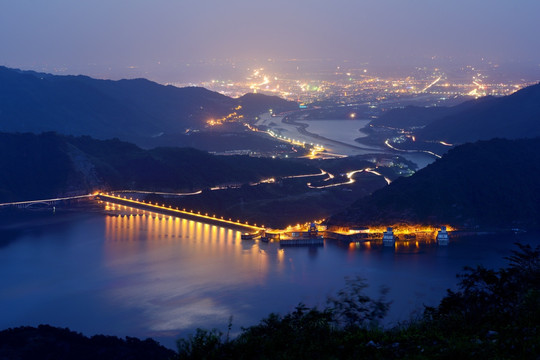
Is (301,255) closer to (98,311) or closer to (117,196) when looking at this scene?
(98,311)

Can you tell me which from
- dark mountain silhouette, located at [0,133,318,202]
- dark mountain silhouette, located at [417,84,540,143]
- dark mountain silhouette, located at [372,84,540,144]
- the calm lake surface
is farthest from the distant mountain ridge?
the calm lake surface

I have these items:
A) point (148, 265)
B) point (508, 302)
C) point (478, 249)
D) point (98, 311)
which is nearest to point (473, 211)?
point (478, 249)

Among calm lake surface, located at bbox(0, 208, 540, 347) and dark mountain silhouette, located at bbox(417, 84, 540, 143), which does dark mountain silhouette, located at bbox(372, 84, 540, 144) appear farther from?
calm lake surface, located at bbox(0, 208, 540, 347)

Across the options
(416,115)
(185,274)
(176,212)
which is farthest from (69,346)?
(416,115)

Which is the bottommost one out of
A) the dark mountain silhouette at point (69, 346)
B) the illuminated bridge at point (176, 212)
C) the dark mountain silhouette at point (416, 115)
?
the dark mountain silhouette at point (69, 346)

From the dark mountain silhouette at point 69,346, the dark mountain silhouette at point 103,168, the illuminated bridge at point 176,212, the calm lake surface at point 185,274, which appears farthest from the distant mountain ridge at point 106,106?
the dark mountain silhouette at point 69,346

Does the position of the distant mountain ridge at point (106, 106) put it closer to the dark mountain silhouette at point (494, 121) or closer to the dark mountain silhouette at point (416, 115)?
the dark mountain silhouette at point (416, 115)
